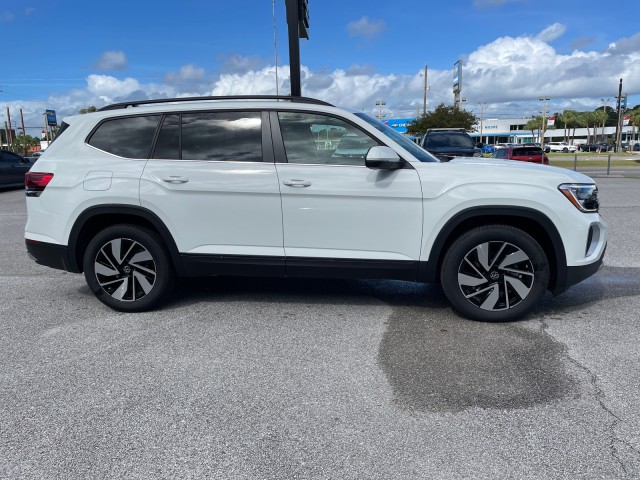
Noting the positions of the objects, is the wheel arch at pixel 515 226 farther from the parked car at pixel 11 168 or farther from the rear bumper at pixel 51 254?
the parked car at pixel 11 168

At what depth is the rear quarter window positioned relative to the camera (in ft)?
15.4

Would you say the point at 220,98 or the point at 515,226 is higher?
the point at 220,98

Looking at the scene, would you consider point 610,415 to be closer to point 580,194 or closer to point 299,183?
point 580,194

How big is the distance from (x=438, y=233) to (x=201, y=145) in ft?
7.17

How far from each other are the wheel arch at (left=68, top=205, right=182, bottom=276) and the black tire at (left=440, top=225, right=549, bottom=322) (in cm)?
239

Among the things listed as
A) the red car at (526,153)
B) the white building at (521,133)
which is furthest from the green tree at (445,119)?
the white building at (521,133)

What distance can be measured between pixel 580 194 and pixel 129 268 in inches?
154

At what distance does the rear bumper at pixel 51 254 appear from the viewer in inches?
187

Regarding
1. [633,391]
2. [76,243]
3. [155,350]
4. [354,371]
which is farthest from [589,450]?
[76,243]

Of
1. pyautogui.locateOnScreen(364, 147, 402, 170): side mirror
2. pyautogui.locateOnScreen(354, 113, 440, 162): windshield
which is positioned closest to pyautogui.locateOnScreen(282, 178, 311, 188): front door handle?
pyautogui.locateOnScreen(364, 147, 402, 170): side mirror

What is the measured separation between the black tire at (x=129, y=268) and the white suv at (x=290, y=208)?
1 cm

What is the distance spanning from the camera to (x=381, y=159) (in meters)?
4.11

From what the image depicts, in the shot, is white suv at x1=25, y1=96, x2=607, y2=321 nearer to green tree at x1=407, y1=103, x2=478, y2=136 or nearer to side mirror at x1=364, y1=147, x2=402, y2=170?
side mirror at x1=364, y1=147, x2=402, y2=170

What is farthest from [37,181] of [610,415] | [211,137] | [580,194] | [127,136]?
[610,415]
